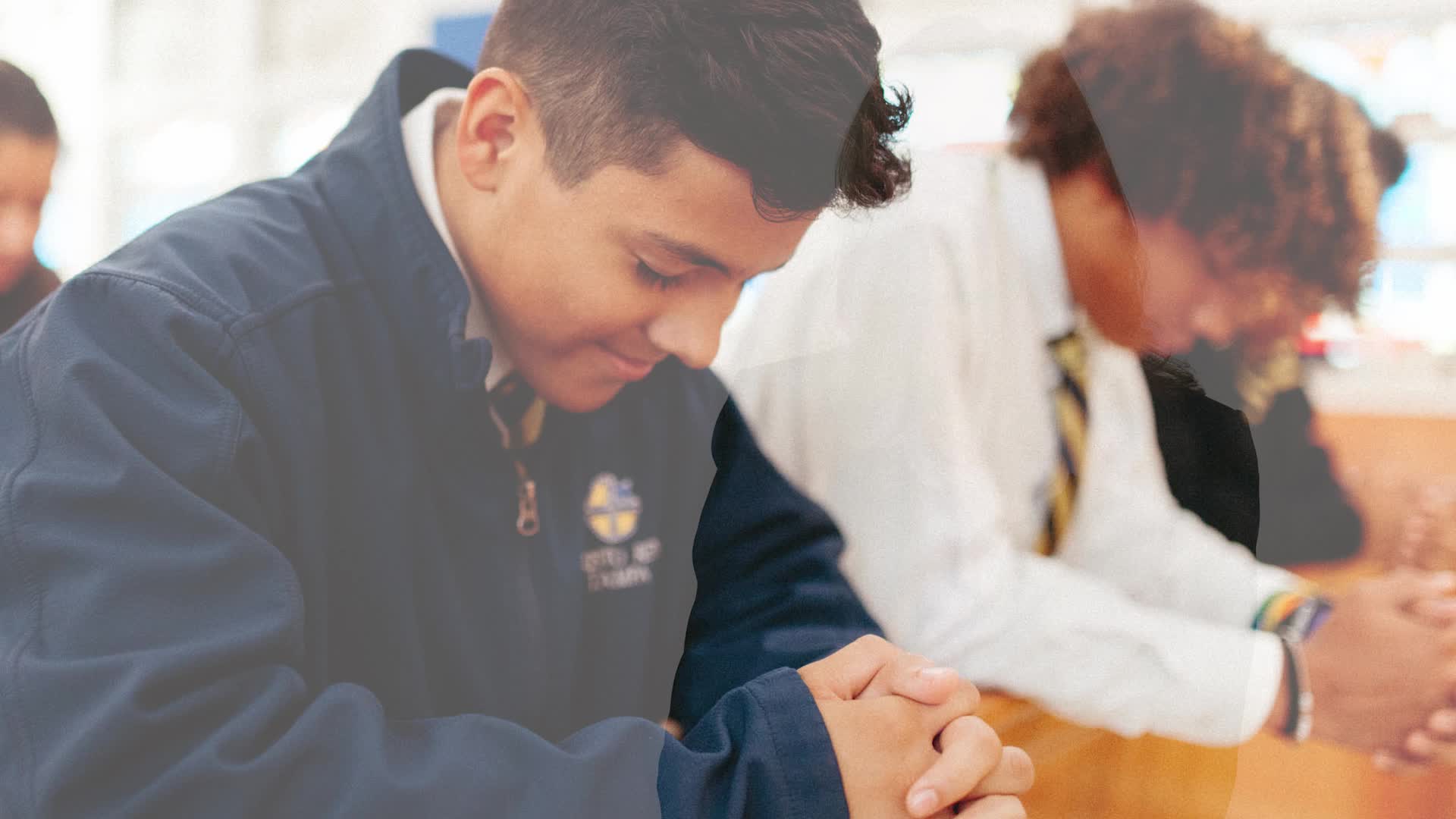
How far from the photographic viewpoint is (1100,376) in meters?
0.43

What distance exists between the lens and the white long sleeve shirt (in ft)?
1.31

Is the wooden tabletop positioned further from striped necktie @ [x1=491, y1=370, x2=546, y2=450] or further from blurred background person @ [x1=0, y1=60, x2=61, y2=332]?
blurred background person @ [x1=0, y1=60, x2=61, y2=332]

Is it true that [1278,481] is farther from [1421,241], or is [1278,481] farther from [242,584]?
[242,584]

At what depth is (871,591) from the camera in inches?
18.2

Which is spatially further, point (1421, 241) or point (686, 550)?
point (686, 550)

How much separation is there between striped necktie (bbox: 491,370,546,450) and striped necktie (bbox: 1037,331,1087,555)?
257 mm

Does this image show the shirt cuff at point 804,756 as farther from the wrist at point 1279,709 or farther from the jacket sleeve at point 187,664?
the wrist at point 1279,709

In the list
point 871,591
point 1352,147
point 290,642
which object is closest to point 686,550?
point 871,591

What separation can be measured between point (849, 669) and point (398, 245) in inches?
11.2

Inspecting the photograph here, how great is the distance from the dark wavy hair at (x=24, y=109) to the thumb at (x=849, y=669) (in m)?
0.48

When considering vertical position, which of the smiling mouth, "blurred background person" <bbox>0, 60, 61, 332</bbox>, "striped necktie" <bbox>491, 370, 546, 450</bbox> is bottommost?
"striped necktie" <bbox>491, 370, 546, 450</bbox>

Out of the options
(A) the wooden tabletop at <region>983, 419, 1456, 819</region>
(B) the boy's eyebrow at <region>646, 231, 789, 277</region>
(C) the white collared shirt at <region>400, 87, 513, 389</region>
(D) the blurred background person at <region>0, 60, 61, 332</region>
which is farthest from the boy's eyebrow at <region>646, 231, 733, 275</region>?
(D) the blurred background person at <region>0, 60, 61, 332</region>

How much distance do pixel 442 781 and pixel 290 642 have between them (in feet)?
0.26

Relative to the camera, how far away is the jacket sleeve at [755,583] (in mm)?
485
